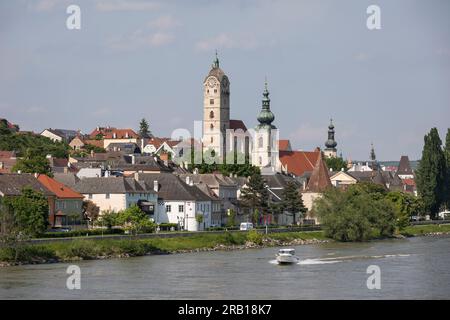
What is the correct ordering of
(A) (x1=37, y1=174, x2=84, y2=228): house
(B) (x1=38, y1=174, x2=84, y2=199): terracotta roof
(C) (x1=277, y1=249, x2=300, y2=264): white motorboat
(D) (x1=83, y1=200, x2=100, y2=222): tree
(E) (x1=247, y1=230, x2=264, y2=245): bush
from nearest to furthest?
(C) (x1=277, y1=249, x2=300, y2=264): white motorboat
(A) (x1=37, y1=174, x2=84, y2=228): house
(E) (x1=247, y1=230, x2=264, y2=245): bush
(B) (x1=38, y1=174, x2=84, y2=199): terracotta roof
(D) (x1=83, y1=200, x2=100, y2=222): tree

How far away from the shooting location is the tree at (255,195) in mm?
119938

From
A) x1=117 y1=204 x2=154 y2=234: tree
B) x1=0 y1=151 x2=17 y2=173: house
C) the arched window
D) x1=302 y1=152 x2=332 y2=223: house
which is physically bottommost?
x1=117 y1=204 x2=154 y2=234: tree

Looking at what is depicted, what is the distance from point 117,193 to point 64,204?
6.38m

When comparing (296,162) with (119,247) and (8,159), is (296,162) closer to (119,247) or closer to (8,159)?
(8,159)

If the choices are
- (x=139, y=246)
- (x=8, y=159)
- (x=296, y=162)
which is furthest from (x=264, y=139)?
(x=139, y=246)

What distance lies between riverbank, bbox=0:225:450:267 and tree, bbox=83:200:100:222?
10.3m

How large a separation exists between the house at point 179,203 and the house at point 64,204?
351 inches

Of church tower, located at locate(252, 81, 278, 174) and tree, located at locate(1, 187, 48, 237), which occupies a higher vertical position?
church tower, located at locate(252, 81, 278, 174)

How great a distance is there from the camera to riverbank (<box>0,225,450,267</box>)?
244 ft

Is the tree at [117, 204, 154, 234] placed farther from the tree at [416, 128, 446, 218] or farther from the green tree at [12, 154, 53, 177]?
the tree at [416, 128, 446, 218]

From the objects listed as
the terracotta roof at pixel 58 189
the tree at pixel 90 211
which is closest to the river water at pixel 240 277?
the tree at pixel 90 211

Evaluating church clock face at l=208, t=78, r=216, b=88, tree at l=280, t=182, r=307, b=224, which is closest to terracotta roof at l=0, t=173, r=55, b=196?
tree at l=280, t=182, r=307, b=224

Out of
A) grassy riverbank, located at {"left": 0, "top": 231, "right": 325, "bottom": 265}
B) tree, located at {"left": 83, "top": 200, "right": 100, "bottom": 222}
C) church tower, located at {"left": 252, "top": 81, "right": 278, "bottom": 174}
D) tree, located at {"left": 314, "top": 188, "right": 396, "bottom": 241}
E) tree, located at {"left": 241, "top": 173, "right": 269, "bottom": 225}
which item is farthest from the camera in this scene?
church tower, located at {"left": 252, "top": 81, "right": 278, "bottom": 174}

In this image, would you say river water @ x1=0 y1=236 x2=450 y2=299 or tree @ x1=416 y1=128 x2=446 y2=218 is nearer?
river water @ x1=0 y1=236 x2=450 y2=299
